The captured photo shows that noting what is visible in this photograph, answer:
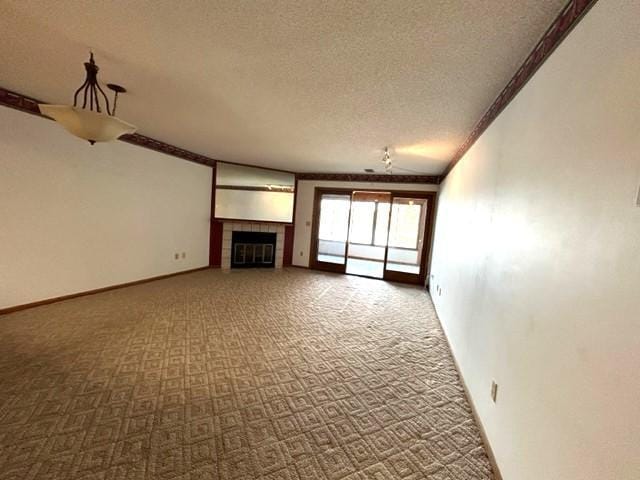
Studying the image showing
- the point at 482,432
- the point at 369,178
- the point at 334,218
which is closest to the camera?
the point at 482,432

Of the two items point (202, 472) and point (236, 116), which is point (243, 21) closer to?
point (236, 116)

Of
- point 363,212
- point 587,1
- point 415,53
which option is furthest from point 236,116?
point 363,212

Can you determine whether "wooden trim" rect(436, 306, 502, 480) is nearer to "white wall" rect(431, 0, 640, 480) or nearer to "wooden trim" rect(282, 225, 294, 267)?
"white wall" rect(431, 0, 640, 480)

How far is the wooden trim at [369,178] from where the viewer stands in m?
6.03

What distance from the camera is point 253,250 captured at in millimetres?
6699

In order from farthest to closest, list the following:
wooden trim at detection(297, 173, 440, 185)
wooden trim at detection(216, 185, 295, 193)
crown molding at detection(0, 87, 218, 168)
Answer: wooden trim at detection(216, 185, 295, 193), wooden trim at detection(297, 173, 440, 185), crown molding at detection(0, 87, 218, 168)

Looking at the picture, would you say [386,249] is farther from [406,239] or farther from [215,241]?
[215,241]

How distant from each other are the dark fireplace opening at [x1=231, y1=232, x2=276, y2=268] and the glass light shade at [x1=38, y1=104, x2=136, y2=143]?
14.2 feet

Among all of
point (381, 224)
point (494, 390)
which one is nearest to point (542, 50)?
point (494, 390)

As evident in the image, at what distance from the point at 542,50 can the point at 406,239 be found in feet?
16.8

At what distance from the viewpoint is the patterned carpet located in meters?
1.54

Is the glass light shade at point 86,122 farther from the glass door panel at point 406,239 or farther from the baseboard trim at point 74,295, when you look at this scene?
the glass door panel at point 406,239

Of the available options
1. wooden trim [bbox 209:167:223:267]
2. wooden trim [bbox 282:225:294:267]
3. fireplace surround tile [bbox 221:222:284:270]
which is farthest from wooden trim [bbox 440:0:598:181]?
wooden trim [bbox 209:167:223:267]

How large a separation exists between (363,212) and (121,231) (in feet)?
21.5
